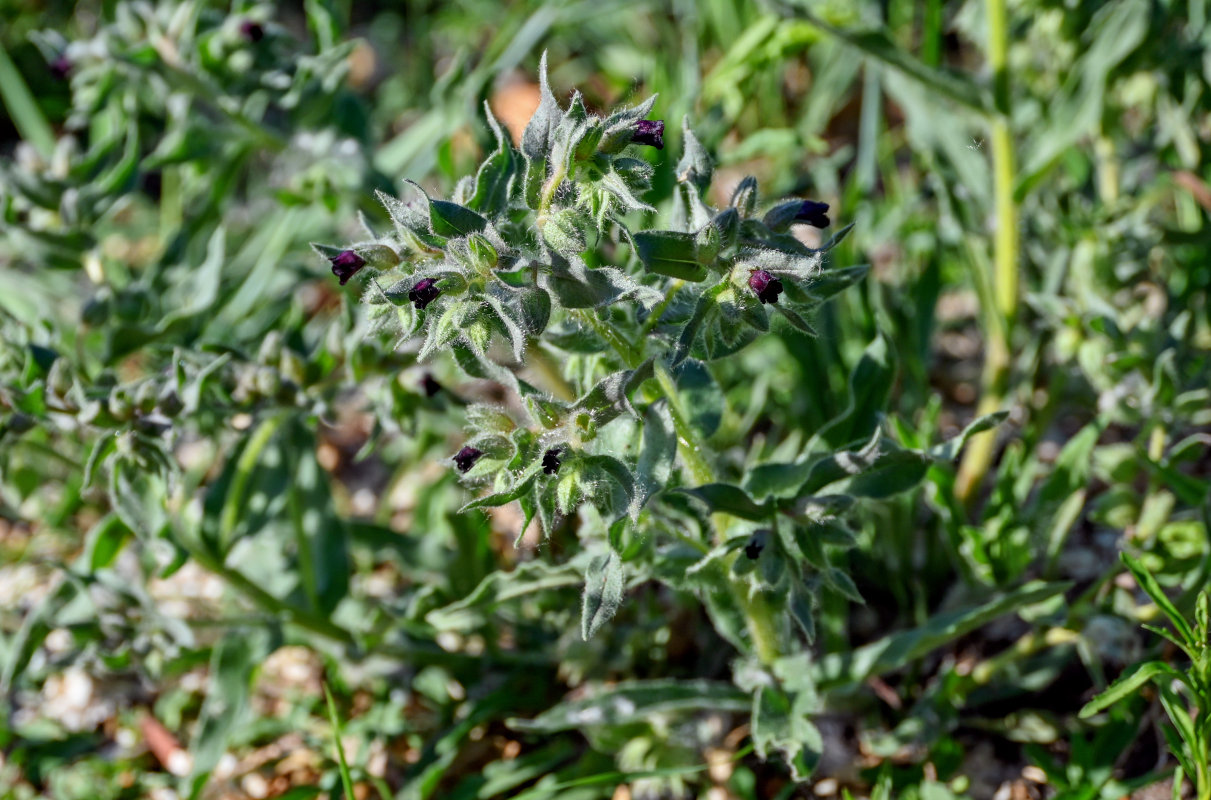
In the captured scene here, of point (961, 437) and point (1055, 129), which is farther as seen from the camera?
point (1055, 129)

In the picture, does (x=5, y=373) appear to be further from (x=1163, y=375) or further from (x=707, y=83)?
(x=1163, y=375)

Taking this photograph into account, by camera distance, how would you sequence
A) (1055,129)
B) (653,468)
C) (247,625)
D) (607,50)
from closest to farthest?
(653,468)
(247,625)
(1055,129)
(607,50)

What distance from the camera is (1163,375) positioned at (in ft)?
9.81

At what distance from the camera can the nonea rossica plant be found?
2.09m

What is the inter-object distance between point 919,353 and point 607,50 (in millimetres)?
2671

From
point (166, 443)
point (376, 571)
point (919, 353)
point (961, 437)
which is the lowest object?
point (376, 571)

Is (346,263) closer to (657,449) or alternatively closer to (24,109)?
(657,449)

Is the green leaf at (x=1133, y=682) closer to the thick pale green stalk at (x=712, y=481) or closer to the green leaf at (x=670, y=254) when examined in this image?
the thick pale green stalk at (x=712, y=481)

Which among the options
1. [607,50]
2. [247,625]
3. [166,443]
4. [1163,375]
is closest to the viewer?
[166,443]

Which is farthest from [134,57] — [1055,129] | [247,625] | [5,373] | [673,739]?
[1055,129]

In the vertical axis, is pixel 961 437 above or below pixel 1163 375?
above

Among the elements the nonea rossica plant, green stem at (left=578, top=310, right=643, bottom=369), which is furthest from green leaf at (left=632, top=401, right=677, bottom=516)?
green stem at (left=578, top=310, right=643, bottom=369)

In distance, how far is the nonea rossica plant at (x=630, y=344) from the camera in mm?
2086

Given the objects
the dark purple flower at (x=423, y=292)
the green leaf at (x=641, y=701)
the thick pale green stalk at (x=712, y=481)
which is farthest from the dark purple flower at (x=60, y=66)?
the green leaf at (x=641, y=701)
